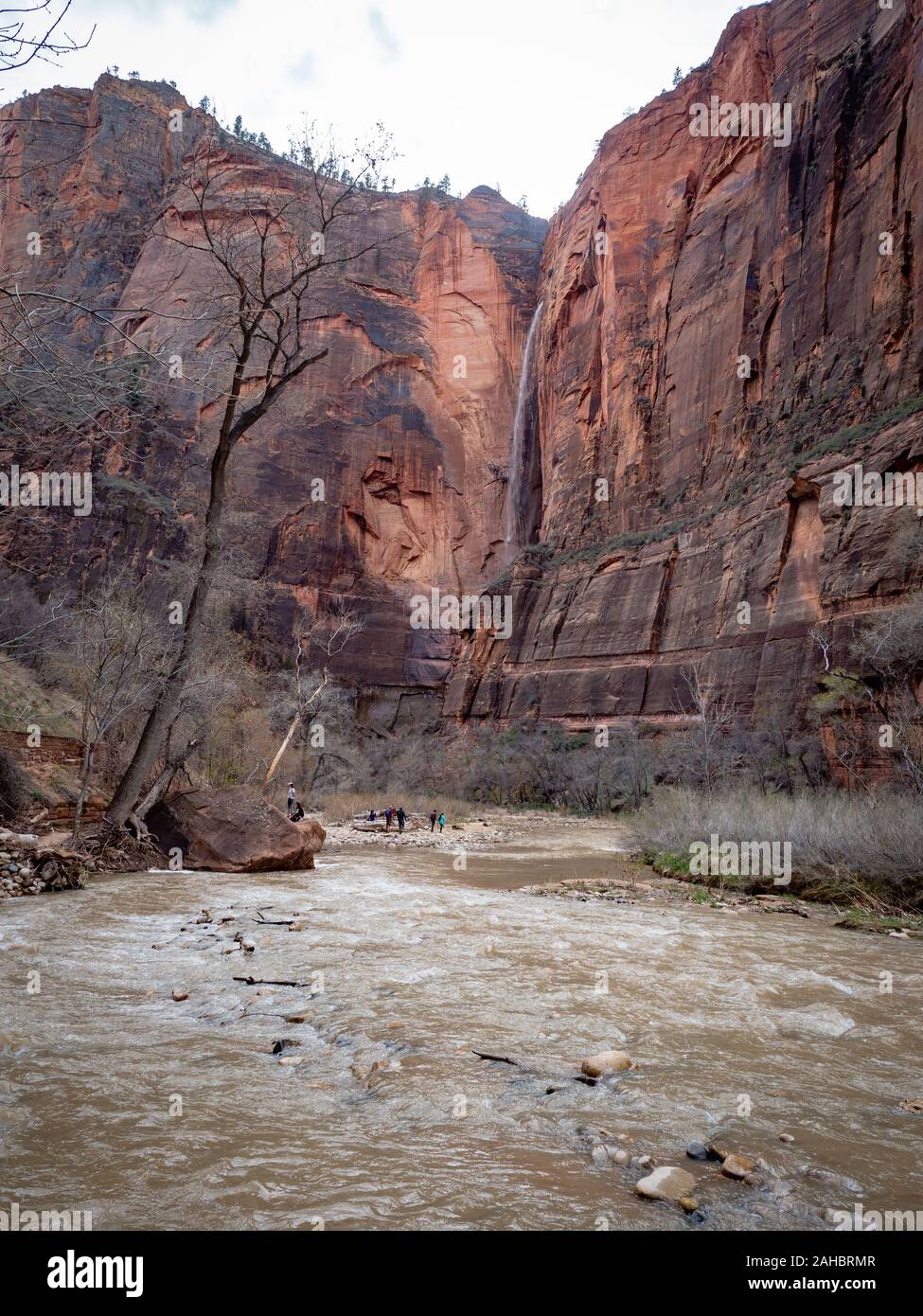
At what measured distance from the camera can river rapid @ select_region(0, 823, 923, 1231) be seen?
8.88ft

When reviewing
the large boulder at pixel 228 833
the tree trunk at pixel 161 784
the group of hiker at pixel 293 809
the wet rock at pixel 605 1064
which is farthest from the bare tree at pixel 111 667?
the wet rock at pixel 605 1064

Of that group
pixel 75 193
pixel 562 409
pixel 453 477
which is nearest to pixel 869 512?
pixel 562 409

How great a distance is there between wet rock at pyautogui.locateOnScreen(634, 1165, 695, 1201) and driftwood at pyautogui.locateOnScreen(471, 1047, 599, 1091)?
110 cm

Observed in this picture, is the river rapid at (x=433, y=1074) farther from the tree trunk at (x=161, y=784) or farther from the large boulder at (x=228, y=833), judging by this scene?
the tree trunk at (x=161, y=784)

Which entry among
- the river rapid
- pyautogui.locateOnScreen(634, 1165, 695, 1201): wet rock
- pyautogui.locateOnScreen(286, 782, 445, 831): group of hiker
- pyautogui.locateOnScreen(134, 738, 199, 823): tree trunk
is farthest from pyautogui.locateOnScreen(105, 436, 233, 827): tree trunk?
pyautogui.locateOnScreen(634, 1165, 695, 1201): wet rock

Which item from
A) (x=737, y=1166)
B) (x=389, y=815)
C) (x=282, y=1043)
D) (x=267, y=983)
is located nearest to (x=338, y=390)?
(x=389, y=815)

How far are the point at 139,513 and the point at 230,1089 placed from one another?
45.4 m

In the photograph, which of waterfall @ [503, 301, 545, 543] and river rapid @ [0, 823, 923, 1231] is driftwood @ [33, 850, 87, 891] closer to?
river rapid @ [0, 823, 923, 1231]

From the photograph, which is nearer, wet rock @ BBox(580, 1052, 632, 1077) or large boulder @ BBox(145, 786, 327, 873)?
wet rock @ BBox(580, 1052, 632, 1077)

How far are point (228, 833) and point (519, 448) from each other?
51313 millimetres

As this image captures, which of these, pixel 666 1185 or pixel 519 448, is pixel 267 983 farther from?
pixel 519 448

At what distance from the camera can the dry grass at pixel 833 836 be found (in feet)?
36.0
